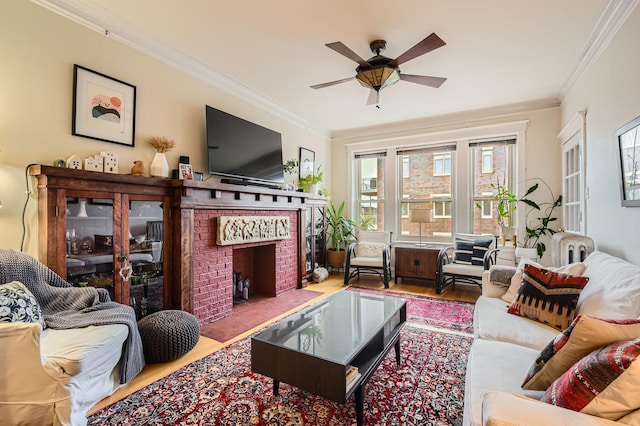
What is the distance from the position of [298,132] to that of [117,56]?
9.26ft

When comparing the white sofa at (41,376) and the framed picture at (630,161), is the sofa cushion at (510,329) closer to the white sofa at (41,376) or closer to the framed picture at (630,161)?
the framed picture at (630,161)

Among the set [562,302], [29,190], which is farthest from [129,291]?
[562,302]

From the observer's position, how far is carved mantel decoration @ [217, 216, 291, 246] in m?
3.28

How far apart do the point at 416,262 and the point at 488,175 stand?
185cm

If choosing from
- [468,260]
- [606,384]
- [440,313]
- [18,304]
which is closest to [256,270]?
[440,313]

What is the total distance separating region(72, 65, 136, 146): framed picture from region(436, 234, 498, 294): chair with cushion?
13.4ft

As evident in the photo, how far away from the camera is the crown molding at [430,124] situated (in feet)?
14.4

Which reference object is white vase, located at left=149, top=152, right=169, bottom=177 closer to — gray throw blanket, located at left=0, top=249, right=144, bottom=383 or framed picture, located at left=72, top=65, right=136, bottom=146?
framed picture, located at left=72, top=65, right=136, bottom=146

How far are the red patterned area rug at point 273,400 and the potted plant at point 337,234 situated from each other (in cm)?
318

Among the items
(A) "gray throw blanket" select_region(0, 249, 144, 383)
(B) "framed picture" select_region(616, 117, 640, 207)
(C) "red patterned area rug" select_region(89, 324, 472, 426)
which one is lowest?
(C) "red patterned area rug" select_region(89, 324, 472, 426)

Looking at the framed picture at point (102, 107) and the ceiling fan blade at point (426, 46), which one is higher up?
the ceiling fan blade at point (426, 46)

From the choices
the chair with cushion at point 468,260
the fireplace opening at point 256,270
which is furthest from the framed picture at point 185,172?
the chair with cushion at point 468,260

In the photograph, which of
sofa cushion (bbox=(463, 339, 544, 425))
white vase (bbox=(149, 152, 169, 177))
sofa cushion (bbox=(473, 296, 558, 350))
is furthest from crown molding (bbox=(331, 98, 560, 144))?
sofa cushion (bbox=(463, 339, 544, 425))

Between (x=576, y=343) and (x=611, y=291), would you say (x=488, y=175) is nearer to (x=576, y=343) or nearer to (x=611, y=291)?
(x=611, y=291)
